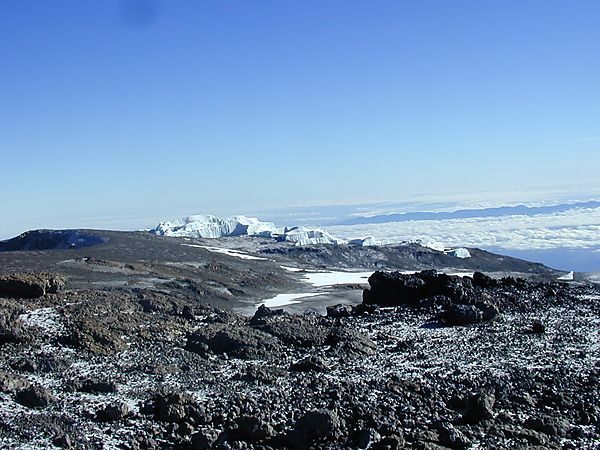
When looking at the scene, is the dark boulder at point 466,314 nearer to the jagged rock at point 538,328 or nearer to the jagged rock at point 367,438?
the jagged rock at point 538,328

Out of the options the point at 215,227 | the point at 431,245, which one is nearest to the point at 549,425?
the point at 431,245

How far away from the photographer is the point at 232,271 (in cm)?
4484

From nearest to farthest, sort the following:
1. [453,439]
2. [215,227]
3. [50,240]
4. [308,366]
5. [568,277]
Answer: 1. [453,439]
2. [308,366]
3. [568,277]
4. [50,240]
5. [215,227]

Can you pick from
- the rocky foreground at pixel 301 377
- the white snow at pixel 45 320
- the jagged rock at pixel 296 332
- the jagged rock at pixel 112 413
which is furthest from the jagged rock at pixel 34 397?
the jagged rock at pixel 296 332

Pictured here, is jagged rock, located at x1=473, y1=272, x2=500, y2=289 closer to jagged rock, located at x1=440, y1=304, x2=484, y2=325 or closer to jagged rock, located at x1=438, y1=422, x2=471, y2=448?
jagged rock, located at x1=440, y1=304, x2=484, y2=325

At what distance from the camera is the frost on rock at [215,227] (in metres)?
78.6

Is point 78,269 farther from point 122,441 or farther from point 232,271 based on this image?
point 122,441

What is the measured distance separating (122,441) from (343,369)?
5475 millimetres

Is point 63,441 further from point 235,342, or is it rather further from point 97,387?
point 235,342

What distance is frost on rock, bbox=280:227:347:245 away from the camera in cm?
7225

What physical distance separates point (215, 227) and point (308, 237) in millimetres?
13557

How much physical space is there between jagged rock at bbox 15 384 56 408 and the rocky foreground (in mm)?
27

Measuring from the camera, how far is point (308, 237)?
74.0m

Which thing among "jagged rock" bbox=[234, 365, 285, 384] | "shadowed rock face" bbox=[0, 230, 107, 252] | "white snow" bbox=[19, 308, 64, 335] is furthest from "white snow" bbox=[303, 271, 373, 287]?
"jagged rock" bbox=[234, 365, 285, 384]
